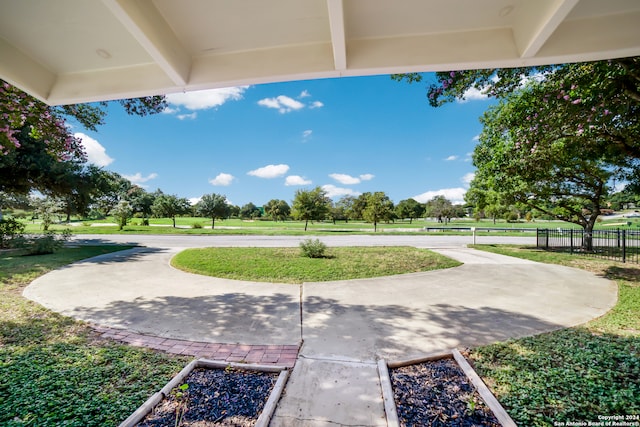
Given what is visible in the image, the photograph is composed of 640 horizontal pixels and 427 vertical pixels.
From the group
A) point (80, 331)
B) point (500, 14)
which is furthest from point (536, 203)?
point (80, 331)

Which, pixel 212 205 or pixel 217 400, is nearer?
pixel 217 400

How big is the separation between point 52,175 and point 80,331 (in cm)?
1297

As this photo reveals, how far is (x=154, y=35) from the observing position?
2002 mm

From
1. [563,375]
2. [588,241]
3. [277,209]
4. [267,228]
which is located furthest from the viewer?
[277,209]

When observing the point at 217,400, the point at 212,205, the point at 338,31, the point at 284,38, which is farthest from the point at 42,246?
the point at 212,205

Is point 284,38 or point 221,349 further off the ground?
point 284,38

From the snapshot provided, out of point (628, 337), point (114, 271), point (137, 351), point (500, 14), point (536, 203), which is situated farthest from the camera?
point (536, 203)

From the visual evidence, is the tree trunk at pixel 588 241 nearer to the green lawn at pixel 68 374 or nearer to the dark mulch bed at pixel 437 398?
the dark mulch bed at pixel 437 398

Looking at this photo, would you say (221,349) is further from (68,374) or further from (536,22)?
(536,22)

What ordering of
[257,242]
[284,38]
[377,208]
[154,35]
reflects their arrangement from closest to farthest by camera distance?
[154,35] → [284,38] → [257,242] → [377,208]

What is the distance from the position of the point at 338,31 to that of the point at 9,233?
60.5 ft

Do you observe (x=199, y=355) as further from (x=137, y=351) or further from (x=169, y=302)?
(x=169, y=302)

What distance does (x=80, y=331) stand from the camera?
12.6 ft

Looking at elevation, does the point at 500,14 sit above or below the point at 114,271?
above
